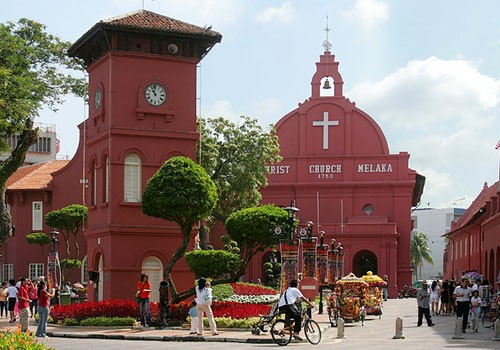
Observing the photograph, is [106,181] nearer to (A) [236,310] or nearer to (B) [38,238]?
(A) [236,310]

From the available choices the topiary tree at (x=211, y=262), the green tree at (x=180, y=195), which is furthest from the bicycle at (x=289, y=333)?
the topiary tree at (x=211, y=262)

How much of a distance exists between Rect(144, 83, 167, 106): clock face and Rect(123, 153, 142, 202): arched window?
2080 millimetres

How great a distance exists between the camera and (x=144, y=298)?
2734 centimetres

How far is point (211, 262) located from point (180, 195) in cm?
347

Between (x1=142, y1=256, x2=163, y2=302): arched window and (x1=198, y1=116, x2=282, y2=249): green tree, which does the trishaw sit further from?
(x1=198, y1=116, x2=282, y2=249): green tree

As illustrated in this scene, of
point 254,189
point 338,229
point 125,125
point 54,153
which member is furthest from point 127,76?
point 54,153

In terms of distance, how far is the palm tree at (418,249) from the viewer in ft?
343

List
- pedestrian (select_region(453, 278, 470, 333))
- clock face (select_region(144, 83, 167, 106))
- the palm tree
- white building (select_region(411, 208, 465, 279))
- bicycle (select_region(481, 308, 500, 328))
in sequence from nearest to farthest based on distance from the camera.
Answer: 1. pedestrian (select_region(453, 278, 470, 333))
2. bicycle (select_region(481, 308, 500, 328))
3. clock face (select_region(144, 83, 167, 106))
4. the palm tree
5. white building (select_region(411, 208, 465, 279))

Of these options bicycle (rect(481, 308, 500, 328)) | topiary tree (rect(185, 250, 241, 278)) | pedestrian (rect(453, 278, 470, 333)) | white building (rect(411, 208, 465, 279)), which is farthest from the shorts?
white building (rect(411, 208, 465, 279))

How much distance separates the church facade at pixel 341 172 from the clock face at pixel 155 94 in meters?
30.6

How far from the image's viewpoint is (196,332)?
25.5m

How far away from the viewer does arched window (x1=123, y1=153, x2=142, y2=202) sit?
1297 inches

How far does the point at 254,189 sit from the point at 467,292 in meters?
23.0

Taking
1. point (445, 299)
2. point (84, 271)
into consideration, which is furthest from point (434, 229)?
point (445, 299)
